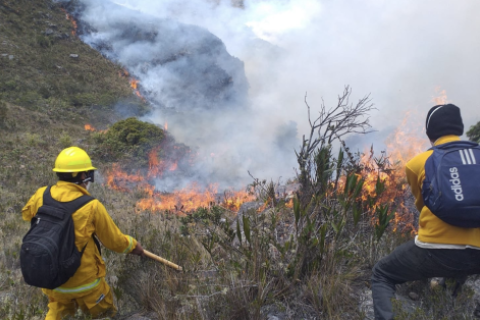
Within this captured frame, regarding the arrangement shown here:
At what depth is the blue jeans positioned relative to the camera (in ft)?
6.03

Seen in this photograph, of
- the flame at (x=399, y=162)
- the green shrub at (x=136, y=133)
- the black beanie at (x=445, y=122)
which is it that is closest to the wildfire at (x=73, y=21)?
the green shrub at (x=136, y=133)

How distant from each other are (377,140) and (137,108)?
41.0 feet

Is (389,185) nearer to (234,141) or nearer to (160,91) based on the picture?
(234,141)

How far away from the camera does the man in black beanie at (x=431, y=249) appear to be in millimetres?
1812

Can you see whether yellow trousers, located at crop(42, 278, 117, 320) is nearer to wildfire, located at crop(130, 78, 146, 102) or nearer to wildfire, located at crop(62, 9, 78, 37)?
wildfire, located at crop(130, 78, 146, 102)

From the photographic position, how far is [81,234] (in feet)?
6.79

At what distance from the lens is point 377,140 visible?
8633 millimetres

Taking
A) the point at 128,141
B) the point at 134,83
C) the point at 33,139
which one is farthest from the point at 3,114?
the point at 134,83

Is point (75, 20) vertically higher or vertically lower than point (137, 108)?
higher

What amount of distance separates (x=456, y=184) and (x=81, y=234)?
2295 millimetres

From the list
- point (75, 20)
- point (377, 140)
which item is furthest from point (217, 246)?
point (75, 20)

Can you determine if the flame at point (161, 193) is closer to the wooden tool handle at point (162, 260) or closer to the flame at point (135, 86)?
the wooden tool handle at point (162, 260)

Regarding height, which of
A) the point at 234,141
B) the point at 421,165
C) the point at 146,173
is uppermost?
the point at 234,141

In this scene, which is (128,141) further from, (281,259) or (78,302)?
(281,259)
